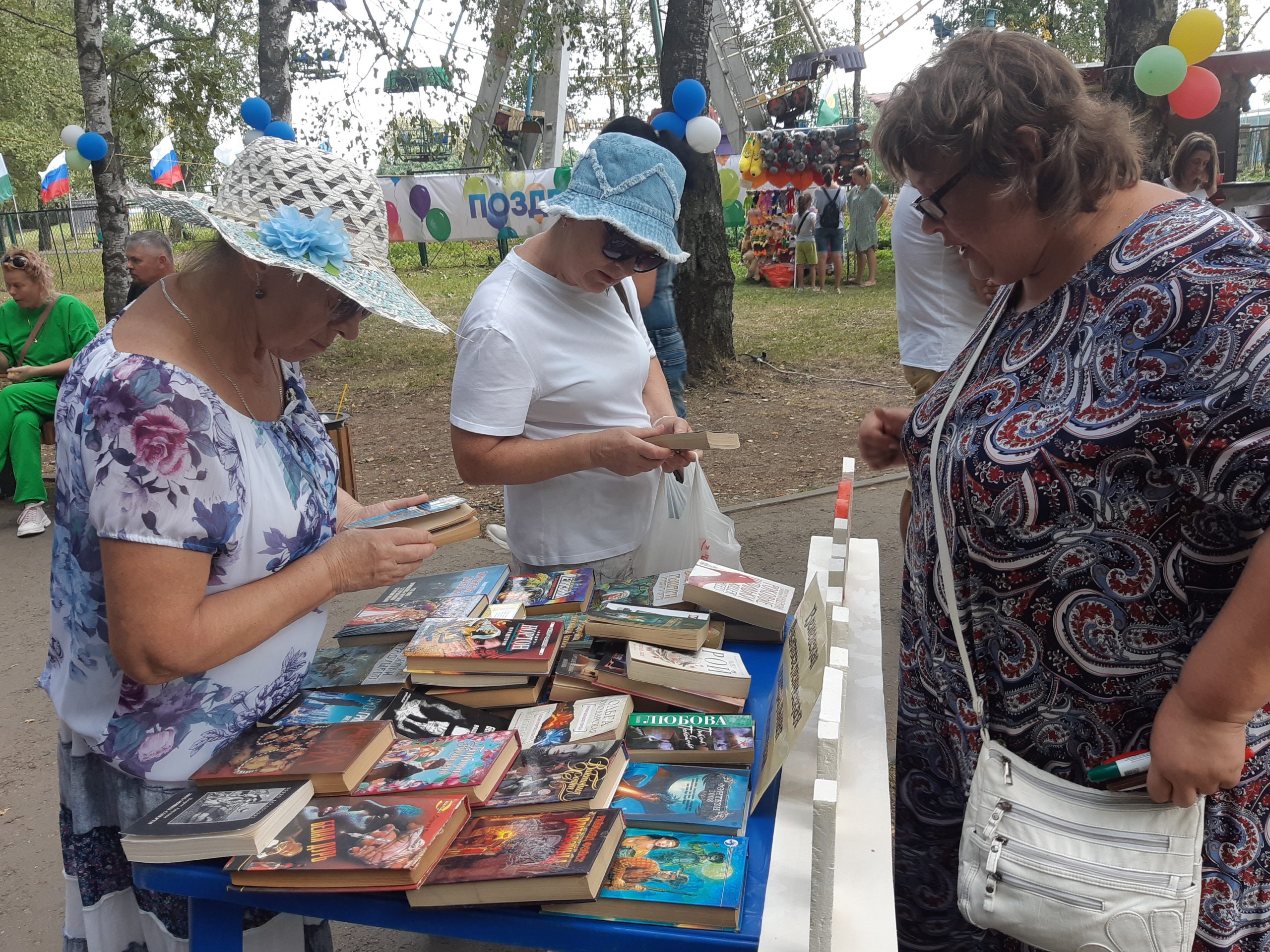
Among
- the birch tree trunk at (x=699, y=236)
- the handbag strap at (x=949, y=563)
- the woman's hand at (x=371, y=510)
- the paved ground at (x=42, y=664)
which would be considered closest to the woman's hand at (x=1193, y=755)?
the handbag strap at (x=949, y=563)

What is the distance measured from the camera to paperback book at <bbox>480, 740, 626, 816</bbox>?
1252 mm

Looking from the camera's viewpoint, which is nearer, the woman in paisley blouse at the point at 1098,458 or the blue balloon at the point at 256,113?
the woman in paisley blouse at the point at 1098,458

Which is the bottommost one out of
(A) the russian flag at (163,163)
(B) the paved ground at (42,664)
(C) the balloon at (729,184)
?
(B) the paved ground at (42,664)

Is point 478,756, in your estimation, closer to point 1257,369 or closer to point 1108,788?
point 1108,788

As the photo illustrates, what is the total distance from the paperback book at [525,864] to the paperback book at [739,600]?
63 cm

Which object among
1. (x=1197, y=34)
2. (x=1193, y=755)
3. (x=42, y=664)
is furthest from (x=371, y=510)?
(x=1197, y=34)

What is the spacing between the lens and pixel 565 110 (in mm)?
15898

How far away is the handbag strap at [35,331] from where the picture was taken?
5793 millimetres

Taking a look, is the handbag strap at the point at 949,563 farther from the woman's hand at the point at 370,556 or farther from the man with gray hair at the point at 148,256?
the man with gray hair at the point at 148,256

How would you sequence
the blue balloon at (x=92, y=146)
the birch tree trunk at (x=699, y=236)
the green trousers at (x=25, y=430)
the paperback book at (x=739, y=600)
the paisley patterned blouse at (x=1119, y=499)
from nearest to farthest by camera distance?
the paisley patterned blouse at (x=1119, y=499), the paperback book at (x=739, y=600), the green trousers at (x=25, y=430), the blue balloon at (x=92, y=146), the birch tree trunk at (x=699, y=236)

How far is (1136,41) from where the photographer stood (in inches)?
257

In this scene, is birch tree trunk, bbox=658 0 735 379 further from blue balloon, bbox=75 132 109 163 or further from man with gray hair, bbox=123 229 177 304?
blue balloon, bbox=75 132 109 163

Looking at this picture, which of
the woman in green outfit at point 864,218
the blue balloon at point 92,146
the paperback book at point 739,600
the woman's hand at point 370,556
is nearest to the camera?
the woman's hand at point 370,556

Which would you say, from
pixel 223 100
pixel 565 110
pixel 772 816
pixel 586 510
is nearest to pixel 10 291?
pixel 223 100
